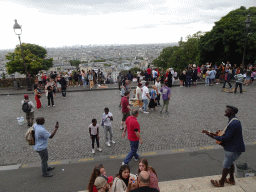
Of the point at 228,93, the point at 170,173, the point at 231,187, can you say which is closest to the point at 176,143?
the point at 170,173

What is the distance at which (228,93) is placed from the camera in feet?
44.8

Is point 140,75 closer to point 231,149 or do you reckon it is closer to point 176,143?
point 176,143

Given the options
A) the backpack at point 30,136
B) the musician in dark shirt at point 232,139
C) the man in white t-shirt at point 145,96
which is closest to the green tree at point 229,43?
the man in white t-shirt at point 145,96

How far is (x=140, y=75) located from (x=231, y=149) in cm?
1628

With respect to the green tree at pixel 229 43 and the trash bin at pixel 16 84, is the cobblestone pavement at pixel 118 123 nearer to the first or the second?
the trash bin at pixel 16 84

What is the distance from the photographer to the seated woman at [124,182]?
11.2 feet

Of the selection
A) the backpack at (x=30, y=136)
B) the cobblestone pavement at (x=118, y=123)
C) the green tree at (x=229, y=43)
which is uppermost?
the green tree at (x=229, y=43)

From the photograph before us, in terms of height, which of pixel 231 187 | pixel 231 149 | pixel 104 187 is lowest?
pixel 231 187

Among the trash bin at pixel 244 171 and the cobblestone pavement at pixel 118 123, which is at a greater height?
the trash bin at pixel 244 171

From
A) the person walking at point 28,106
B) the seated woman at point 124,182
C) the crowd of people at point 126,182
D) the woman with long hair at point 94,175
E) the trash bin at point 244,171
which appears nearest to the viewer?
the crowd of people at point 126,182

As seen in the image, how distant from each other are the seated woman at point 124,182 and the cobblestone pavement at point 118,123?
2.78m

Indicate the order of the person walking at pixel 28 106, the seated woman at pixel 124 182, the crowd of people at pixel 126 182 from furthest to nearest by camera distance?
1. the person walking at pixel 28 106
2. the seated woman at pixel 124 182
3. the crowd of people at pixel 126 182

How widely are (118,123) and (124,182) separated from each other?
219 inches

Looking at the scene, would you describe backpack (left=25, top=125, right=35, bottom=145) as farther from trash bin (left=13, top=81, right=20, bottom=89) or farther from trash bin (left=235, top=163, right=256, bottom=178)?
trash bin (left=13, top=81, right=20, bottom=89)
